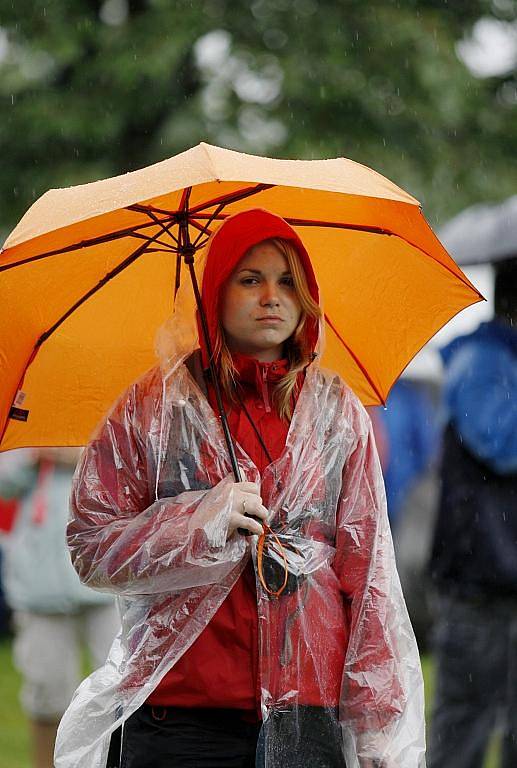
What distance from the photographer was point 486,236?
585 cm

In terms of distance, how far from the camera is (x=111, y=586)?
2.98m

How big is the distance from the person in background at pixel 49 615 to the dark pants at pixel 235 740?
8.10ft

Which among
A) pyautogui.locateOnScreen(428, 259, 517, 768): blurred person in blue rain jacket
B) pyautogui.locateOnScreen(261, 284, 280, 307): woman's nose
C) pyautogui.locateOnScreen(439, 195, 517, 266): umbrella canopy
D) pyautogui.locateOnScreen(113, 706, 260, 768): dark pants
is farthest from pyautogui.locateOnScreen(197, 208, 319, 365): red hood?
pyautogui.locateOnScreen(439, 195, 517, 266): umbrella canopy

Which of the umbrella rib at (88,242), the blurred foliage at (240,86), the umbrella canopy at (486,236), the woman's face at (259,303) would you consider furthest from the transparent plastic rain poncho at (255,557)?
the blurred foliage at (240,86)

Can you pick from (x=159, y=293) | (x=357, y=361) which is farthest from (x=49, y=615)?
(x=357, y=361)

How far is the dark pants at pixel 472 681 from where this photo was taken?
496 cm

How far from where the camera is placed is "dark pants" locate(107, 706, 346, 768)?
2889mm

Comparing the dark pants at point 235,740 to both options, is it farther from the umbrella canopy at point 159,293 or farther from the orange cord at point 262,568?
the umbrella canopy at point 159,293

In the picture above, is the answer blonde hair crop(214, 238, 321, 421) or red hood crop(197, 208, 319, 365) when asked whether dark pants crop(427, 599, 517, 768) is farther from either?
red hood crop(197, 208, 319, 365)

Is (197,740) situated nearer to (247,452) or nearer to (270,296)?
(247,452)

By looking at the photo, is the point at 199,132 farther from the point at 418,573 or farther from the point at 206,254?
the point at 206,254

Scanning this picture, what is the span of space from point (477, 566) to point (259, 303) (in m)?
2.20

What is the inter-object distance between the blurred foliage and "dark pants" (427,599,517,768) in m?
5.25

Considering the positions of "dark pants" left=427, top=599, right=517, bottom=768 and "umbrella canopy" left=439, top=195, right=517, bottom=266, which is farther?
"umbrella canopy" left=439, top=195, right=517, bottom=266
